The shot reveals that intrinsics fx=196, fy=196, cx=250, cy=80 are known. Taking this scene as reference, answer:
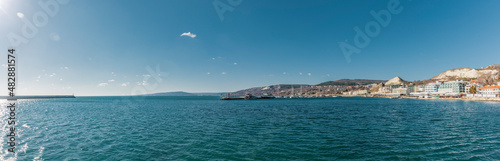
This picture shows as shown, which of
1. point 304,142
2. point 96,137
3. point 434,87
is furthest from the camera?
point 434,87

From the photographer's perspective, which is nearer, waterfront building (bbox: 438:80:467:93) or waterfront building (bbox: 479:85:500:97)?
waterfront building (bbox: 479:85:500:97)

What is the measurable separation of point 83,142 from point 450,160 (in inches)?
1299

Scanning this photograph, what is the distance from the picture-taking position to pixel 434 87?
190 m

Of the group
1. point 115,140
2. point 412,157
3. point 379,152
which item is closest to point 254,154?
point 379,152

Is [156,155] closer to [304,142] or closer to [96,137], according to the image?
[96,137]

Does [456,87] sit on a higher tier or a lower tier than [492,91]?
higher

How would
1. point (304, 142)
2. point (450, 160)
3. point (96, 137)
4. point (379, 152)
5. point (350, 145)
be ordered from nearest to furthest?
point (450, 160)
point (379, 152)
point (350, 145)
point (304, 142)
point (96, 137)

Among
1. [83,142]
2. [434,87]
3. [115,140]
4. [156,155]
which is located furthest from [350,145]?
[434,87]

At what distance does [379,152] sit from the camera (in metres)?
16.2

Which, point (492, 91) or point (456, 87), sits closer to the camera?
point (492, 91)

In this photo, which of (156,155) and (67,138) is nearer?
(156,155)

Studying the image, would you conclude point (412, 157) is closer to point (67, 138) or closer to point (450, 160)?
point (450, 160)

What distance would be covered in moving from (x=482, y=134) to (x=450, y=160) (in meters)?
14.5

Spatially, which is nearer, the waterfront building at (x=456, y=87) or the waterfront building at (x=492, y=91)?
the waterfront building at (x=492, y=91)
